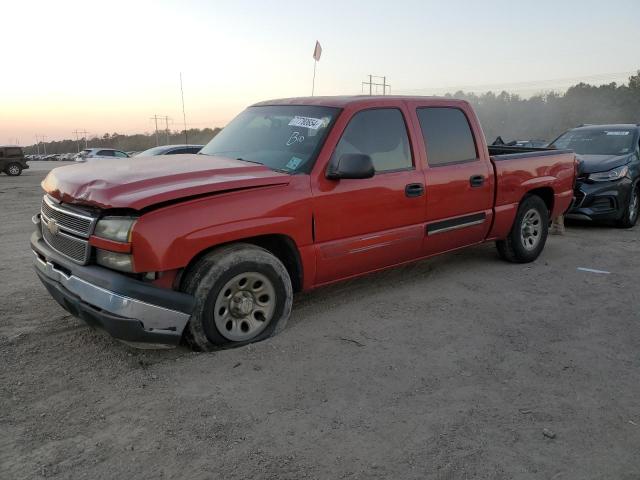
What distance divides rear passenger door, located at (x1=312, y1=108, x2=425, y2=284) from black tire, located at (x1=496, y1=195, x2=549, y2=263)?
5.69ft

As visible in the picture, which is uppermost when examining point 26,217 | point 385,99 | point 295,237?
point 385,99

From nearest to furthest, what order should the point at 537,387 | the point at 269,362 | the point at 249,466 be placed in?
the point at 249,466 < the point at 537,387 < the point at 269,362

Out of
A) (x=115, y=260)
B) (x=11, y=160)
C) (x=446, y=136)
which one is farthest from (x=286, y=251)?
(x=11, y=160)

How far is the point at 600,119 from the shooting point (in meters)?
71.5

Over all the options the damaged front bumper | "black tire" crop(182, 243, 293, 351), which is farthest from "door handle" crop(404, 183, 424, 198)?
the damaged front bumper

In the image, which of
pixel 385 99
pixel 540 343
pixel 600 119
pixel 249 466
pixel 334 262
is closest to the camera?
pixel 249 466

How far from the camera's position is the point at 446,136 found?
5.16 metres

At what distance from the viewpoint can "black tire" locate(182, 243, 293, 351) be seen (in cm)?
349

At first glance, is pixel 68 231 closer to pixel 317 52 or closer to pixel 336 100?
pixel 336 100

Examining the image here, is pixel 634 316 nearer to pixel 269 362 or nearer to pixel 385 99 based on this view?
pixel 385 99

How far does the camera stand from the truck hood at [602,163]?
8531mm

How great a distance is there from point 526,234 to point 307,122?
11.0 feet

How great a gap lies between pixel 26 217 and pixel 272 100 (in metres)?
7.46

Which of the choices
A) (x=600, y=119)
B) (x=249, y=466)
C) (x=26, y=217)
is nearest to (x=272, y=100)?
(x=249, y=466)
